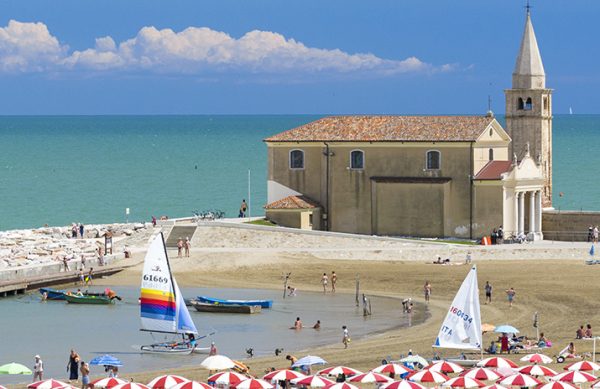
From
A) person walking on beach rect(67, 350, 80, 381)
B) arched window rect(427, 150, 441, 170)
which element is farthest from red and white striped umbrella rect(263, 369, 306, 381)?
arched window rect(427, 150, 441, 170)

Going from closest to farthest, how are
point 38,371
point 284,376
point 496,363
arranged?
point 284,376
point 496,363
point 38,371

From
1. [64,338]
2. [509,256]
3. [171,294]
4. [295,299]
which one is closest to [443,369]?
[171,294]

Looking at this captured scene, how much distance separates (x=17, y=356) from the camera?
5181 centimetres

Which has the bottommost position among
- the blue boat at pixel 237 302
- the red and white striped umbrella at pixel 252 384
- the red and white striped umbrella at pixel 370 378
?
the red and white striped umbrella at pixel 252 384

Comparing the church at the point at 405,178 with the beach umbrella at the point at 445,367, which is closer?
the beach umbrella at the point at 445,367

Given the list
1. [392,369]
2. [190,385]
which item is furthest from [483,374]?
[190,385]

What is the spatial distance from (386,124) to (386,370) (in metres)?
36.8

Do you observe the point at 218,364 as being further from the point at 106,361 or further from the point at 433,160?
the point at 433,160

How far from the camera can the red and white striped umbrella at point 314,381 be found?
40438mm

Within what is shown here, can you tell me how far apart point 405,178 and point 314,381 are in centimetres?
3648

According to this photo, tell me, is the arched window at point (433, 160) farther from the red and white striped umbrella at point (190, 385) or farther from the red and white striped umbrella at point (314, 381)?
the red and white striped umbrella at point (190, 385)

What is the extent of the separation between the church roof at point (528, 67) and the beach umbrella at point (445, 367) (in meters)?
41.8

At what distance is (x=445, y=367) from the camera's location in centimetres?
4256

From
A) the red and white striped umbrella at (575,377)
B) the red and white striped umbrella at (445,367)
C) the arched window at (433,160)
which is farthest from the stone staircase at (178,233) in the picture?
the red and white striped umbrella at (575,377)
